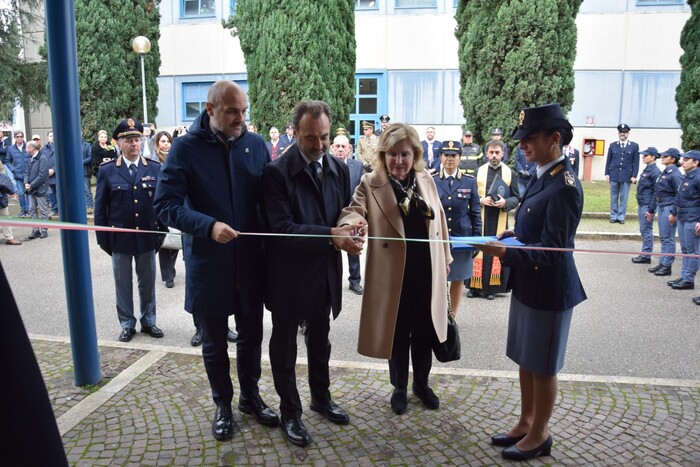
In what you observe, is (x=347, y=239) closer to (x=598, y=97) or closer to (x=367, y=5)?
(x=367, y=5)

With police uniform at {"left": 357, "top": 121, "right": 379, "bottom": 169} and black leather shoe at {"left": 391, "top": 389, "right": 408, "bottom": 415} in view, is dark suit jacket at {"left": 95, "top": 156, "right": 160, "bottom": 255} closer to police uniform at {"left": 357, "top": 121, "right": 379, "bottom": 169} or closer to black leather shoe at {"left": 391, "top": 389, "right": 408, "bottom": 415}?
black leather shoe at {"left": 391, "top": 389, "right": 408, "bottom": 415}

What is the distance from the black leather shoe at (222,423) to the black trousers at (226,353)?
1.9 inches

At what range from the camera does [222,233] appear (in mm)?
3258

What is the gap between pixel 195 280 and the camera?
357 cm

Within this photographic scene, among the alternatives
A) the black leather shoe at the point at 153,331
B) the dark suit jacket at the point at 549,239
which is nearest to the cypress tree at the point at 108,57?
the black leather shoe at the point at 153,331

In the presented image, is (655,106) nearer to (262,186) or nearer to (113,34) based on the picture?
(113,34)

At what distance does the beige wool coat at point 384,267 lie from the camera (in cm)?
389

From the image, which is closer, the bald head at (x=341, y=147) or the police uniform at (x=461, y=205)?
the police uniform at (x=461, y=205)

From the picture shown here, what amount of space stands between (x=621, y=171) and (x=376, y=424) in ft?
38.6

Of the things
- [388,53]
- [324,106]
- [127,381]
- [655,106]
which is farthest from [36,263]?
[655,106]

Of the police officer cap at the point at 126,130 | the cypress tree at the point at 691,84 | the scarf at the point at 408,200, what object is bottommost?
the scarf at the point at 408,200

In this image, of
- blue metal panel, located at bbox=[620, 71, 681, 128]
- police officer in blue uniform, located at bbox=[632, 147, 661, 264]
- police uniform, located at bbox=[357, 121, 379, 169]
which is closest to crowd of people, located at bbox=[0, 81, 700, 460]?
police officer in blue uniform, located at bbox=[632, 147, 661, 264]

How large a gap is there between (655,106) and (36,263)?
20.4m

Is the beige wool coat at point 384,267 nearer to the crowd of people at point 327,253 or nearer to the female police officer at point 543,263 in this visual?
the crowd of people at point 327,253
